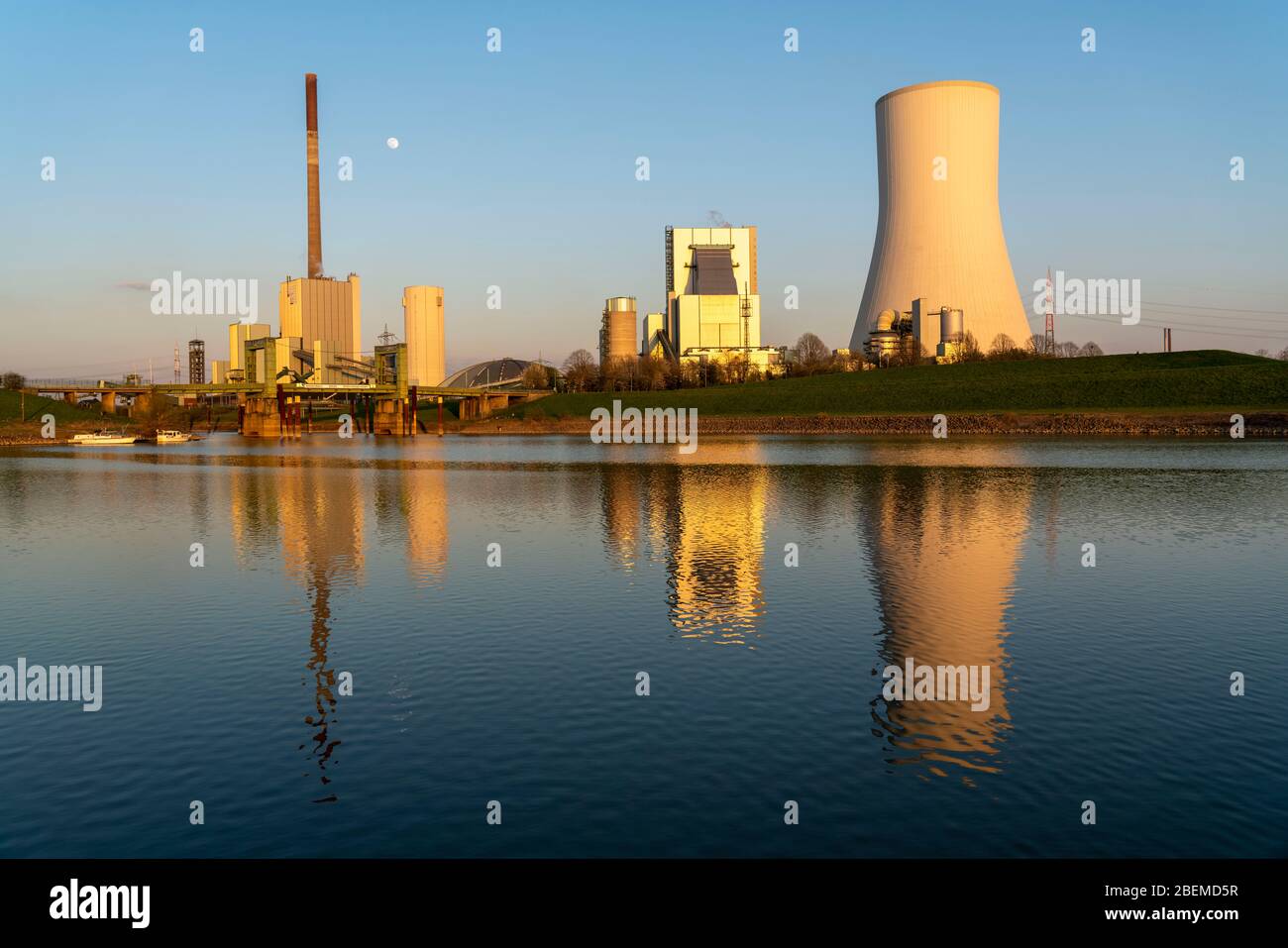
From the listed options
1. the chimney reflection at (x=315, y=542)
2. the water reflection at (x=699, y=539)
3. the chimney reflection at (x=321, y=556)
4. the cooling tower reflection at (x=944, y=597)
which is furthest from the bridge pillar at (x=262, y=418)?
the cooling tower reflection at (x=944, y=597)

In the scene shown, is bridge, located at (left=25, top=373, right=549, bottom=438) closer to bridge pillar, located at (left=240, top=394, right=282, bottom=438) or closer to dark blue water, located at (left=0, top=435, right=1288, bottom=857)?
bridge pillar, located at (left=240, top=394, right=282, bottom=438)

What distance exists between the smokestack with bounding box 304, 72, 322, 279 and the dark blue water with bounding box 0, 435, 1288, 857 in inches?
5415

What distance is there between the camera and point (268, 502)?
3906cm

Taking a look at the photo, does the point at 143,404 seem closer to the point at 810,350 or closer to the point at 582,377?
the point at 582,377

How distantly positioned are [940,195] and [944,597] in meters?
101

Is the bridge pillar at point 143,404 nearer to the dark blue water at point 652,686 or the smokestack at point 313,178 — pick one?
the smokestack at point 313,178

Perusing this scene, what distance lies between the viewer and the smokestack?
155 meters

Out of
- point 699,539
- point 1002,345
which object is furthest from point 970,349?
point 699,539

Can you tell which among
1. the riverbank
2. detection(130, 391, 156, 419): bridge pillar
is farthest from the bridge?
the riverbank

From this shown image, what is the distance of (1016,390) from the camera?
11388 centimetres

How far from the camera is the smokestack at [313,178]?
15538 centimetres

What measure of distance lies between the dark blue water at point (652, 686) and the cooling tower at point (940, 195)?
85744 millimetres

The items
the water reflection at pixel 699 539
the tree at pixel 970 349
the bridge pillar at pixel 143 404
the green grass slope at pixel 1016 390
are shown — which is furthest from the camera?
the tree at pixel 970 349

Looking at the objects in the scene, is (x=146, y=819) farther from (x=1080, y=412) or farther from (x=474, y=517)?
(x=1080, y=412)
